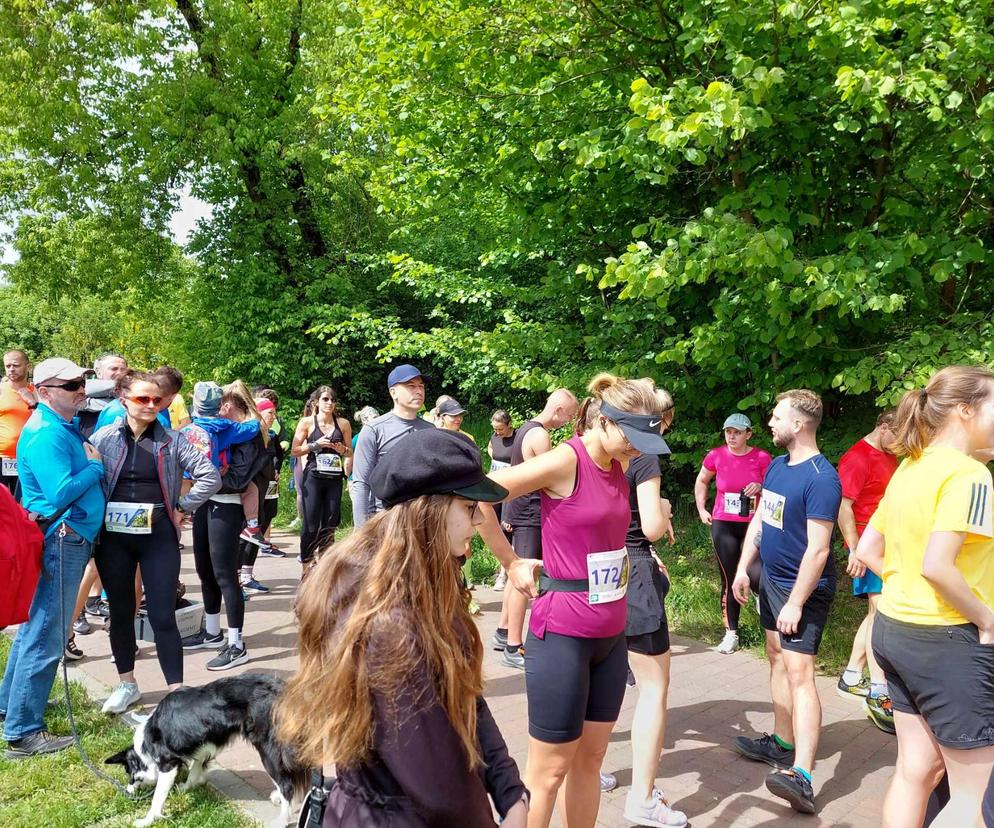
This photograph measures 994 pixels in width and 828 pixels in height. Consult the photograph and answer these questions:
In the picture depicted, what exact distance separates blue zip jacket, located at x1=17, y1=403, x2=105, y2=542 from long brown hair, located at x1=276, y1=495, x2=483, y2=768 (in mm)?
3091

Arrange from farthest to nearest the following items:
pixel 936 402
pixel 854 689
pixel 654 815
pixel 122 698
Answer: pixel 854 689 → pixel 122 698 → pixel 654 815 → pixel 936 402

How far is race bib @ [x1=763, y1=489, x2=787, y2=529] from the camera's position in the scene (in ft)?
12.9

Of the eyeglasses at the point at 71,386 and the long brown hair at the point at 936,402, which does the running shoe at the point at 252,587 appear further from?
the long brown hair at the point at 936,402

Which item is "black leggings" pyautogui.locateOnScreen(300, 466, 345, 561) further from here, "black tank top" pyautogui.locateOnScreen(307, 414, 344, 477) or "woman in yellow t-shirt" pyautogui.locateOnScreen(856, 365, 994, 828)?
"woman in yellow t-shirt" pyautogui.locateOnScreen(856, 365, 994, 828)

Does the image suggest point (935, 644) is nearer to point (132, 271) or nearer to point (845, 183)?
point (845, 183)

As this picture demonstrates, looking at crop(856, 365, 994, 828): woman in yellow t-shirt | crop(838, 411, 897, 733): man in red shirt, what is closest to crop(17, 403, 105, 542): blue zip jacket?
crop(856, 365, 994, 828): woman in yellow t-shirt

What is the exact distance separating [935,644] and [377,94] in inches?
309

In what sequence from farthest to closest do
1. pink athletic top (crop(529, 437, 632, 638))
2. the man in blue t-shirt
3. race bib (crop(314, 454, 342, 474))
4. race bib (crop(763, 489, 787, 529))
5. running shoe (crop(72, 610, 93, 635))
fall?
race bib (crop(314, 454, 342, 474)), running shoe (crop(72, 610, 93, 635)), race bib (crop(763, 489, 787, 529)), the man in blue t-shirt, pink athletic top (crop(529, 437, 632, 638))

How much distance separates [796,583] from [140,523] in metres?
3.56

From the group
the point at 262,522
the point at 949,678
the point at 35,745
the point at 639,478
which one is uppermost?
the point at 639,478

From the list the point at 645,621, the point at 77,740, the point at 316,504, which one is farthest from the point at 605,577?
the point at 316,504

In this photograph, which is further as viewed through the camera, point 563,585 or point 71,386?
point 71,386

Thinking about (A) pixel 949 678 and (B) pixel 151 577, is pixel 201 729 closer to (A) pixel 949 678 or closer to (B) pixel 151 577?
(B) pixel 151 577

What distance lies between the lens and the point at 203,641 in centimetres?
596
